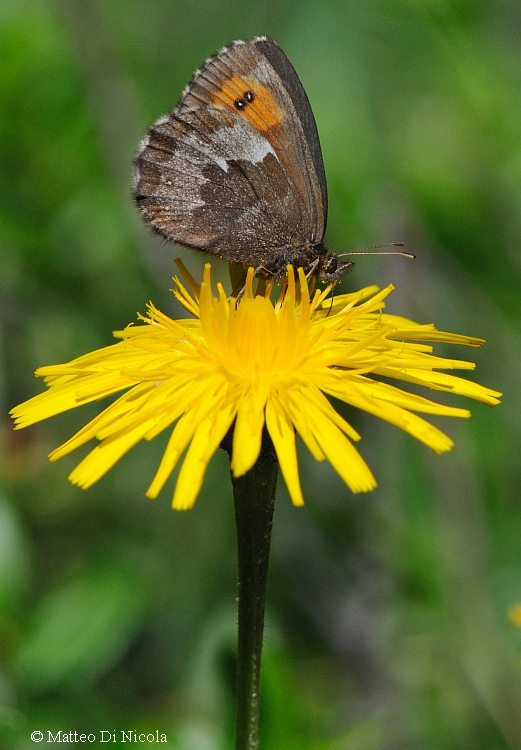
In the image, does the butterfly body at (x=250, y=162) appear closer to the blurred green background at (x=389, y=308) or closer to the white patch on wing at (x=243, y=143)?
the white patch on wing at (x=243, y=143)

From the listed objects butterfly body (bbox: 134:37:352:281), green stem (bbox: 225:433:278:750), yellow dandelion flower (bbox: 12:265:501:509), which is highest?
butterfly body (bbox: 134:37:352:281)

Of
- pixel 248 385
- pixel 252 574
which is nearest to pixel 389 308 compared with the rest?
pixel 248 385

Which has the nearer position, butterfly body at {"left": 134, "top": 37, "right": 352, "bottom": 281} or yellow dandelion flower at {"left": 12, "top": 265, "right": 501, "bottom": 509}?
yellow dandelion flower at {"left": 12, "top": 265, "right": 501, "bottom": 509}

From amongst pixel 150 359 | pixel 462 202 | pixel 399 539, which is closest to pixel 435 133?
pixel 462 202

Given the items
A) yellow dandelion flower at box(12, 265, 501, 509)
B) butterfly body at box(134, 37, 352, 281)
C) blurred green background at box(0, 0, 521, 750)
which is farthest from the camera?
blurred green background at box(0, 0, 521, 750)

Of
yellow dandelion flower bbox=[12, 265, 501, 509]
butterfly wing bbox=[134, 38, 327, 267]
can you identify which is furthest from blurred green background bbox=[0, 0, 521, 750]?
yellow dandelion flower bbox=[12, 265, 501, 509]

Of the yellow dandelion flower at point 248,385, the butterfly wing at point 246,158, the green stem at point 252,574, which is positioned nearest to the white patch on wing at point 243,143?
the butterfly wing at point 246,158

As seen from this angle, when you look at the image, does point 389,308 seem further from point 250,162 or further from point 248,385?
point 248,385

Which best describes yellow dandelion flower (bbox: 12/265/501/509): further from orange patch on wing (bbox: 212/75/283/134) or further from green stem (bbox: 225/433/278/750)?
orange patch on wing (bbox: 212/75/283/134)
